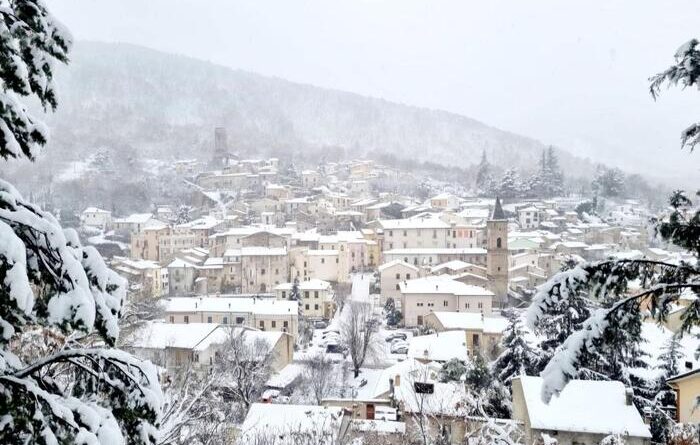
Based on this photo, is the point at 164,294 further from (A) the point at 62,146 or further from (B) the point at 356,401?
(A) the point at 62,146

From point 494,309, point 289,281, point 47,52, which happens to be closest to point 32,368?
point 47,52

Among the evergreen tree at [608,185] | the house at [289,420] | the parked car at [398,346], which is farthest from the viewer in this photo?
the evergreen tree at [608,185]

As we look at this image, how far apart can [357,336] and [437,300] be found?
11284mm

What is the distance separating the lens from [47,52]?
334 cm

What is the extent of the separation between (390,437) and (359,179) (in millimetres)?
91937

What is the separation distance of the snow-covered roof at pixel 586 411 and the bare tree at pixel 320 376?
39.5 ft

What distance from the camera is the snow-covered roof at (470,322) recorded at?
115 ft

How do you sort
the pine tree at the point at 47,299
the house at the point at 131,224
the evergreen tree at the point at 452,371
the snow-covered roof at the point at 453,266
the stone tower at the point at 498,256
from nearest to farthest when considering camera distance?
the pine tree at the point at 47,299 < the evergreen tree at the point at 452,371 < the stone tower at the point at 498,256 < the snow-covered roof at the point at 453,266 < the house at the point at 131,224

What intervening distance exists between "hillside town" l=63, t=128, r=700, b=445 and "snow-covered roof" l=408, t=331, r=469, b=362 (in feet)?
0.50

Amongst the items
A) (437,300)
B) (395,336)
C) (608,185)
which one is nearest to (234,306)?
(395,336)

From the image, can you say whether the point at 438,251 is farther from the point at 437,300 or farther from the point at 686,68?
the point at 686,68

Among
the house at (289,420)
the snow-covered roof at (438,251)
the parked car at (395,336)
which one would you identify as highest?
the snow-covered roof at (438,251)

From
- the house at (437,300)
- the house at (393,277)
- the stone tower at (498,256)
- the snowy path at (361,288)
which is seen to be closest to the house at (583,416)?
the house at (437,300)

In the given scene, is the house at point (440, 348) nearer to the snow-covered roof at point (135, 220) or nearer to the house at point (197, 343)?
the house at point (197, 343)
